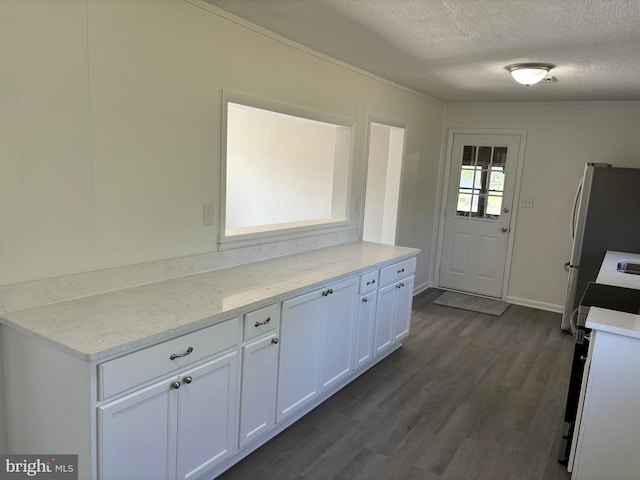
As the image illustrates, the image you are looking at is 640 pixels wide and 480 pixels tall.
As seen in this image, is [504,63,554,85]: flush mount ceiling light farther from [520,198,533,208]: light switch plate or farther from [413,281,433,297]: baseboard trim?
[413,281,433,297]: baseboard trim

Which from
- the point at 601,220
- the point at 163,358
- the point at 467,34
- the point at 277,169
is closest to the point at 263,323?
the point at 163,358

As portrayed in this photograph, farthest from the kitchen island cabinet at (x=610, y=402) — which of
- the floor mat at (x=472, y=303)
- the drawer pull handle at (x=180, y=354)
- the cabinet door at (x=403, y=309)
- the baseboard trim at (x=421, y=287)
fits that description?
the baseboard trim at (x=421, y=287)

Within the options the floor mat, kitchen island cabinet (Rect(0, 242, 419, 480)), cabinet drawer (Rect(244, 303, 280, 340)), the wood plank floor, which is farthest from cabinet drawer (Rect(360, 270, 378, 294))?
the floor mat

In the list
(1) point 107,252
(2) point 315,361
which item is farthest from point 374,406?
(1) point 107,252

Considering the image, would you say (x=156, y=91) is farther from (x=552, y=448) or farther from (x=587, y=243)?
(x=587, y=243)

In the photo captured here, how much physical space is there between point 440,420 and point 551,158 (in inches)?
135

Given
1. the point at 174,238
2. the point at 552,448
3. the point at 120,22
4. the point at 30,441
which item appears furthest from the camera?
the point at 552,448

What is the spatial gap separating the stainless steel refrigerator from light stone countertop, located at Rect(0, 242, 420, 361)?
2.49 meters

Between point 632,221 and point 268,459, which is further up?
point 632,221

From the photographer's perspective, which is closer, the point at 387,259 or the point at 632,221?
the point at 387,259

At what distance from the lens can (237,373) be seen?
2217 mm

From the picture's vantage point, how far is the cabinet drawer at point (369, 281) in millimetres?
3166

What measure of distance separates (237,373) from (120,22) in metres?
1.65

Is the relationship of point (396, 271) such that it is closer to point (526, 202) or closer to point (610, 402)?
point (610, 402)
